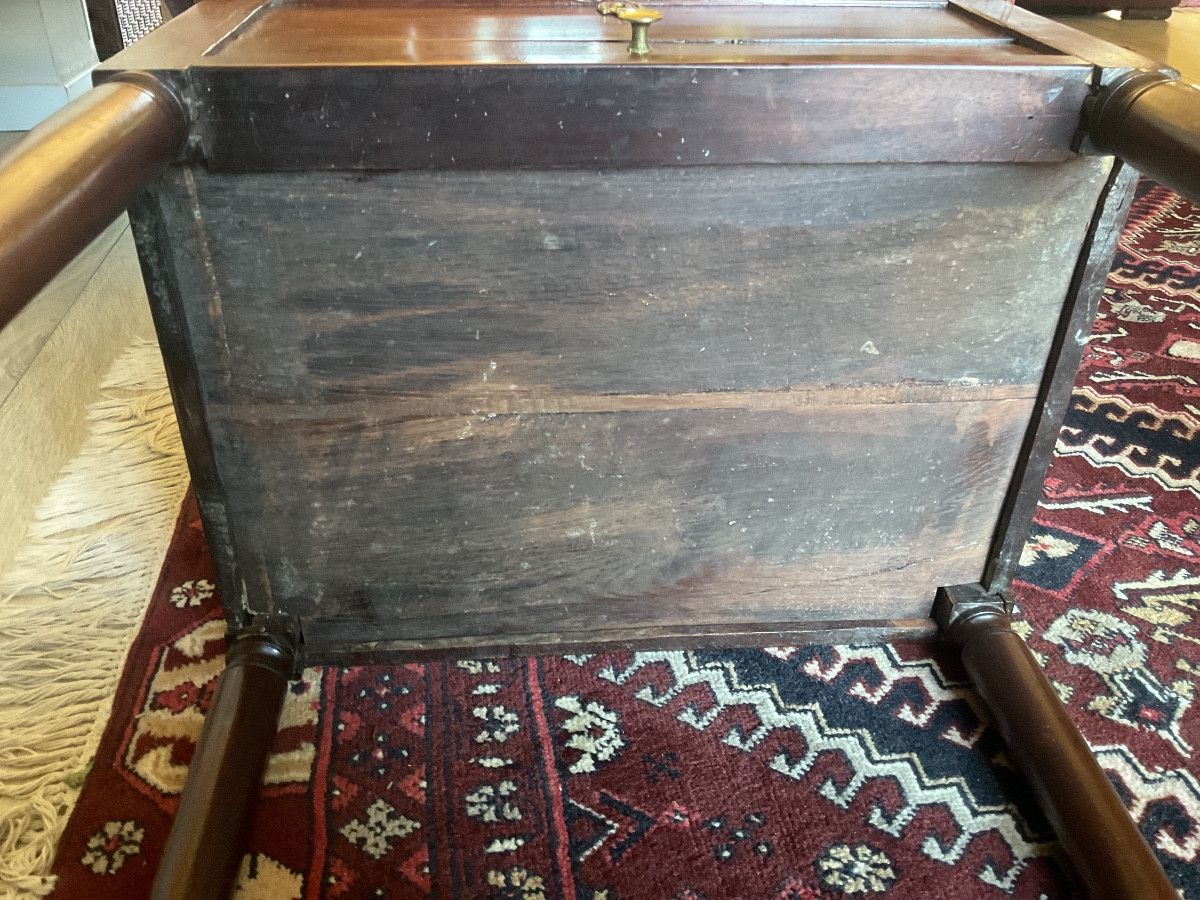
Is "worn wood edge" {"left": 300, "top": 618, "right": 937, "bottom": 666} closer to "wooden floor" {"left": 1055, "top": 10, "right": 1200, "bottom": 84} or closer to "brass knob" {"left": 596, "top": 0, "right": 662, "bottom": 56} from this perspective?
"brass knob" {"left": 596, "top": 0, "right": 662, "bottom": 56}

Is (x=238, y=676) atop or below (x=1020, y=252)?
below

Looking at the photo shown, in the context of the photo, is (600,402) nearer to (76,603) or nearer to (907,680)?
(907,680)

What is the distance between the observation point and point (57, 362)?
1689 millimetres

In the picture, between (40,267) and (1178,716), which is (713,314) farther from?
(1178,716)

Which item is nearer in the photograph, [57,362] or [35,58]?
[57,362]

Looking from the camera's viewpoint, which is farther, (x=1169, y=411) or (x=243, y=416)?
(x=1169, y=411)

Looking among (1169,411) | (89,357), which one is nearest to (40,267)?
(89,357)

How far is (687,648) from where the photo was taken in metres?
1.09

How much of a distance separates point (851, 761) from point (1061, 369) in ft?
1.43

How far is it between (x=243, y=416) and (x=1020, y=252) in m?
0.72

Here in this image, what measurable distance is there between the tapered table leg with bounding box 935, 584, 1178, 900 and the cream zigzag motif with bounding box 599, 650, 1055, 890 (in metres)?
0.05

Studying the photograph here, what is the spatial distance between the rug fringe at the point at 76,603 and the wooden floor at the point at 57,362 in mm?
28

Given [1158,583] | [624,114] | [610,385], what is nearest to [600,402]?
[610,385]

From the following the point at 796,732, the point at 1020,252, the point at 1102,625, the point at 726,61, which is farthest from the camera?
the point at 1102,625
